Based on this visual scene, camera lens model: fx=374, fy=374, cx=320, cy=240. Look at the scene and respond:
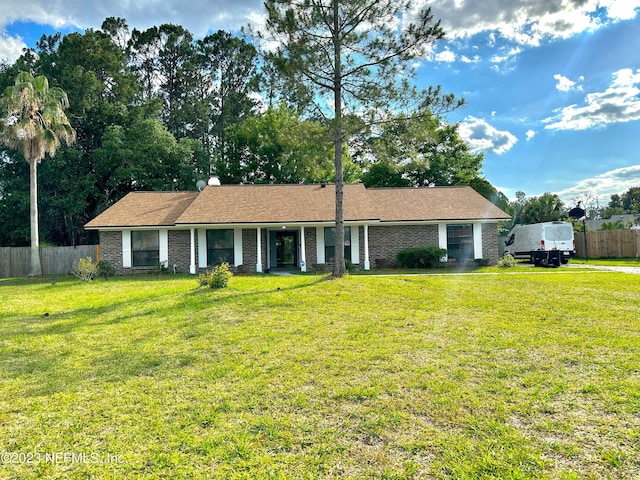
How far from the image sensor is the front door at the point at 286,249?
20000 mm

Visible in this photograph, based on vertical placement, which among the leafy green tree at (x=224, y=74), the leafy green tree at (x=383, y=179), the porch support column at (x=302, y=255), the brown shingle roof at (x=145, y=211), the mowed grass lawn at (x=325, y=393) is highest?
the leafy green tree at (x=224, y=74)

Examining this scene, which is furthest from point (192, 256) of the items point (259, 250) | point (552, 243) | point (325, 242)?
point (552, 243)

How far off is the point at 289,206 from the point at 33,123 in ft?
42.3

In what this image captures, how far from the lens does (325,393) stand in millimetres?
3869

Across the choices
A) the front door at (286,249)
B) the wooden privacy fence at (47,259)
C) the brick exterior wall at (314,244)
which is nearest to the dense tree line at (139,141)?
the front door at (286,249)

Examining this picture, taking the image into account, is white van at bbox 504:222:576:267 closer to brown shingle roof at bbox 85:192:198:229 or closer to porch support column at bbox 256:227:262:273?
porch support column at bbox 256:227:262:273

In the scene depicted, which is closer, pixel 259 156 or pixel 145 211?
pixel 145 211

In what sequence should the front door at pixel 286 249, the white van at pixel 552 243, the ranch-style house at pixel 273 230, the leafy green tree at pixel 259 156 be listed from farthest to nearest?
the leafy green tree at pixel 259 156, the front door at pixel 286 249, the white van at pixel 552 243, the ranch-style house at pixel 273 230

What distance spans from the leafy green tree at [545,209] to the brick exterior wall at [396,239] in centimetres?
1889

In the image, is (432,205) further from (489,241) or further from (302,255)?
(302,255)

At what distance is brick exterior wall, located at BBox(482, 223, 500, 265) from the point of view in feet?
60.2

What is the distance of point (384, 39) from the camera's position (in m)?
10.9

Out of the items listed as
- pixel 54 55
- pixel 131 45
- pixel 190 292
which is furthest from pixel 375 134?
pixel 131 45

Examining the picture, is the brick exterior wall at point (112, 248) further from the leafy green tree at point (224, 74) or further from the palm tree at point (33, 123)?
the leafy green tree at point (224, 74)
